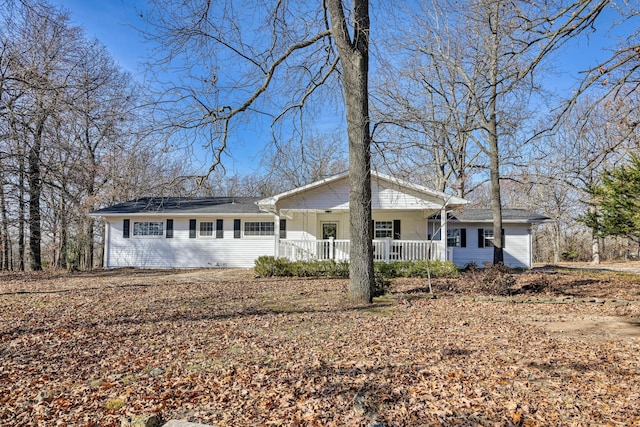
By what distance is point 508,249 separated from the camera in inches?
778

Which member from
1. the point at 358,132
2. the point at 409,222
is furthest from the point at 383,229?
the point at 358,132

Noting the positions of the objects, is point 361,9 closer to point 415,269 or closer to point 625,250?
point 415,269

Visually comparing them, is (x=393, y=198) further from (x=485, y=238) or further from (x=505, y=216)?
(x=505, y=216)

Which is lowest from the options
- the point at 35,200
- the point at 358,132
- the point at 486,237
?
the point at 486,237

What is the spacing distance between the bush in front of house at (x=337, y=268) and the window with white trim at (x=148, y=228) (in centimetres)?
725

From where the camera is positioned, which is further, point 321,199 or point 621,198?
point 621,198

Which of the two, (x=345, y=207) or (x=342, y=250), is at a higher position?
(x=345, y=207)

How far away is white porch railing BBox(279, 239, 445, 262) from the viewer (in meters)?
14.7

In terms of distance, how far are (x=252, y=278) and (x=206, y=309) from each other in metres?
5.86

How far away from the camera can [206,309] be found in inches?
306

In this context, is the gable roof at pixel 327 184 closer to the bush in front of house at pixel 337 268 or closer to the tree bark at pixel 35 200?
the bush in front of house at pixel 337 268

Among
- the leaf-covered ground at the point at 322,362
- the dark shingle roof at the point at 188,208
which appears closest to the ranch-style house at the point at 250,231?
the dark shingle roof at the point at 188,208

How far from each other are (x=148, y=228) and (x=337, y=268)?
10542 mm

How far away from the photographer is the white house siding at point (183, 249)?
Result: 18.5m
